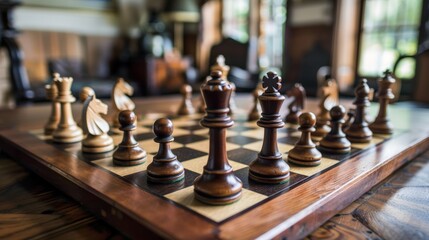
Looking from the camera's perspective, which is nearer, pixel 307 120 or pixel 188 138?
pixel 307 120

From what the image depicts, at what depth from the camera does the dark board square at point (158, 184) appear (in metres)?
0.68

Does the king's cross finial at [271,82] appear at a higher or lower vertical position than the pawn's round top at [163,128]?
higher

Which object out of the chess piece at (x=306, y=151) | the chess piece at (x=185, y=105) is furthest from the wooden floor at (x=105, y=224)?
the chess piece at (x=185, y=105)

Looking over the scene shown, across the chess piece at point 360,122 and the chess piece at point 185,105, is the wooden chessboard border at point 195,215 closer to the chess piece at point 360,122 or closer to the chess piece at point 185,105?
the chess piece at point 360,122

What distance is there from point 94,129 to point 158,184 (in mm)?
361

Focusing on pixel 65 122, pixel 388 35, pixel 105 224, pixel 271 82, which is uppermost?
pixel 388 35

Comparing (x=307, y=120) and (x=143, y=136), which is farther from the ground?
(x=307, y=120)

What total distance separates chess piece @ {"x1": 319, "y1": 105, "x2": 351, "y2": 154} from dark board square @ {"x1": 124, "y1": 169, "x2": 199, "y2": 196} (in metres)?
0.41

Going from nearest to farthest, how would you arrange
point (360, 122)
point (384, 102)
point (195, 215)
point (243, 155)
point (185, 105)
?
point (195, 215), point (243, 155), point (360, 122), point (384, 102), point (185, 105)

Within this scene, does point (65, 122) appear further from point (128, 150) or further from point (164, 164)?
point (164, 164)

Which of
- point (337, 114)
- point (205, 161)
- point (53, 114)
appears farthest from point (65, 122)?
A: point (337, 114)

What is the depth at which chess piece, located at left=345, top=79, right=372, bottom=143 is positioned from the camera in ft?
3.60

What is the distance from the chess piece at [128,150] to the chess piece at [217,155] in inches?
10.2

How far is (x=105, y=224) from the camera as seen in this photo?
651 millimetres
